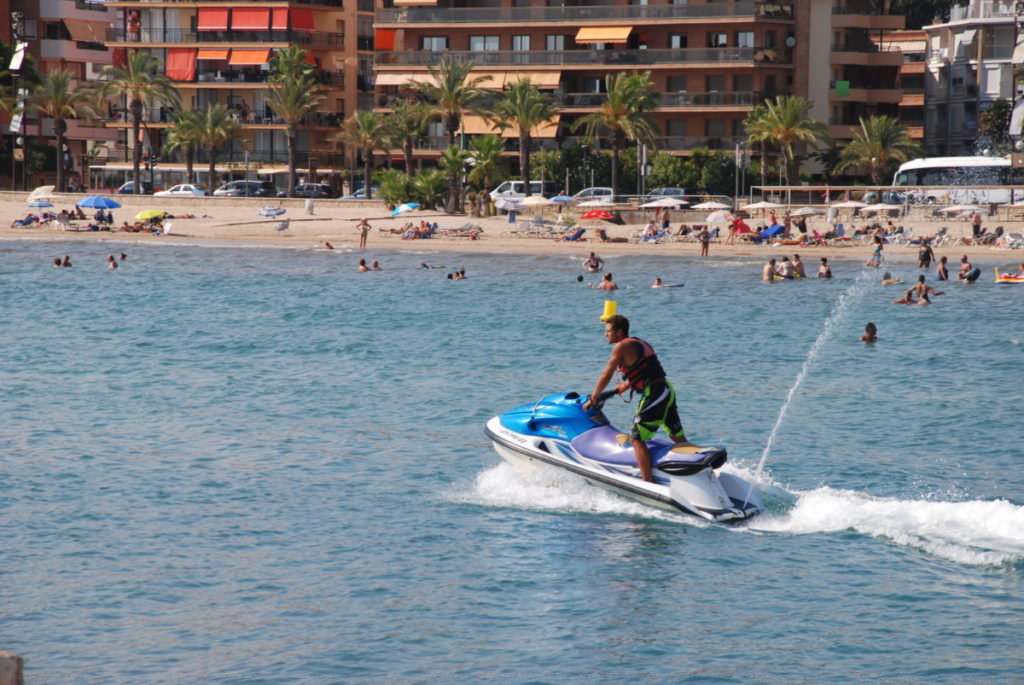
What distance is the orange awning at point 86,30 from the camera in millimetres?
95188

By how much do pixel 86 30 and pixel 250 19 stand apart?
1544 centimetres

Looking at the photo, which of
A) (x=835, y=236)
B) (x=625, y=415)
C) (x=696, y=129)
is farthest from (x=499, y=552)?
(x=696, y=129)

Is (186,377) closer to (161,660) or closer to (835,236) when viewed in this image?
(161,660)

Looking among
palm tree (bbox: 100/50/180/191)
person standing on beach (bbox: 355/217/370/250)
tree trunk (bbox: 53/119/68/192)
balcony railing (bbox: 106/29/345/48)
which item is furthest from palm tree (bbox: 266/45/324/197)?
person standing on beach (bbox: 355/217/370/250)

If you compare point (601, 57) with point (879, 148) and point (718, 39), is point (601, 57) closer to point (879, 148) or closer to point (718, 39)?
point (718, 39)

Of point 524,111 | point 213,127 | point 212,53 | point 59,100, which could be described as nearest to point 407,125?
point 524,111

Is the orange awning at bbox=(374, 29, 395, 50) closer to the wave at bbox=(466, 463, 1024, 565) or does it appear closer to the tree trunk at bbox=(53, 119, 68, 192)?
the tree trunk at bbox=(53, 119, 68, 192)

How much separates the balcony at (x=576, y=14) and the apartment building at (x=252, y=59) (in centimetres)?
670

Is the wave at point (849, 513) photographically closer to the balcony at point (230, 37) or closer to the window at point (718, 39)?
the window at point (718, 39)

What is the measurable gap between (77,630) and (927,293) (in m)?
35.0

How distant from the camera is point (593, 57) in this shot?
7938 centimetres

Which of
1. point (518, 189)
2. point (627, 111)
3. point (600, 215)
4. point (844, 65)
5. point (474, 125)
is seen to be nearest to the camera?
point (600, 215)

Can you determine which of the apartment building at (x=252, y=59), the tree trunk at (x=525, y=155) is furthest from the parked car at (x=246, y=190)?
the tree trunk at (x=525, y=155)

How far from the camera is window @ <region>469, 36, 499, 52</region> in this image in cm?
8219
